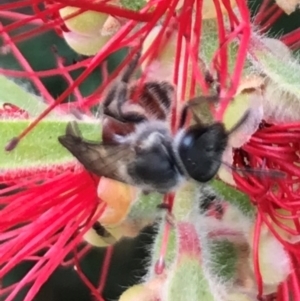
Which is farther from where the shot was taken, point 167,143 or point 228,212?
point 228,212

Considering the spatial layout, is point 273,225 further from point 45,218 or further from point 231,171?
point 45,218

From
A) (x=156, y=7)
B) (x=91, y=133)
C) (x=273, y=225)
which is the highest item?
(x=156, y=7)

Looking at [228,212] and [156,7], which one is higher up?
[156,7]

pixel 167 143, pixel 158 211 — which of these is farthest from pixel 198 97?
pixel 158 211
